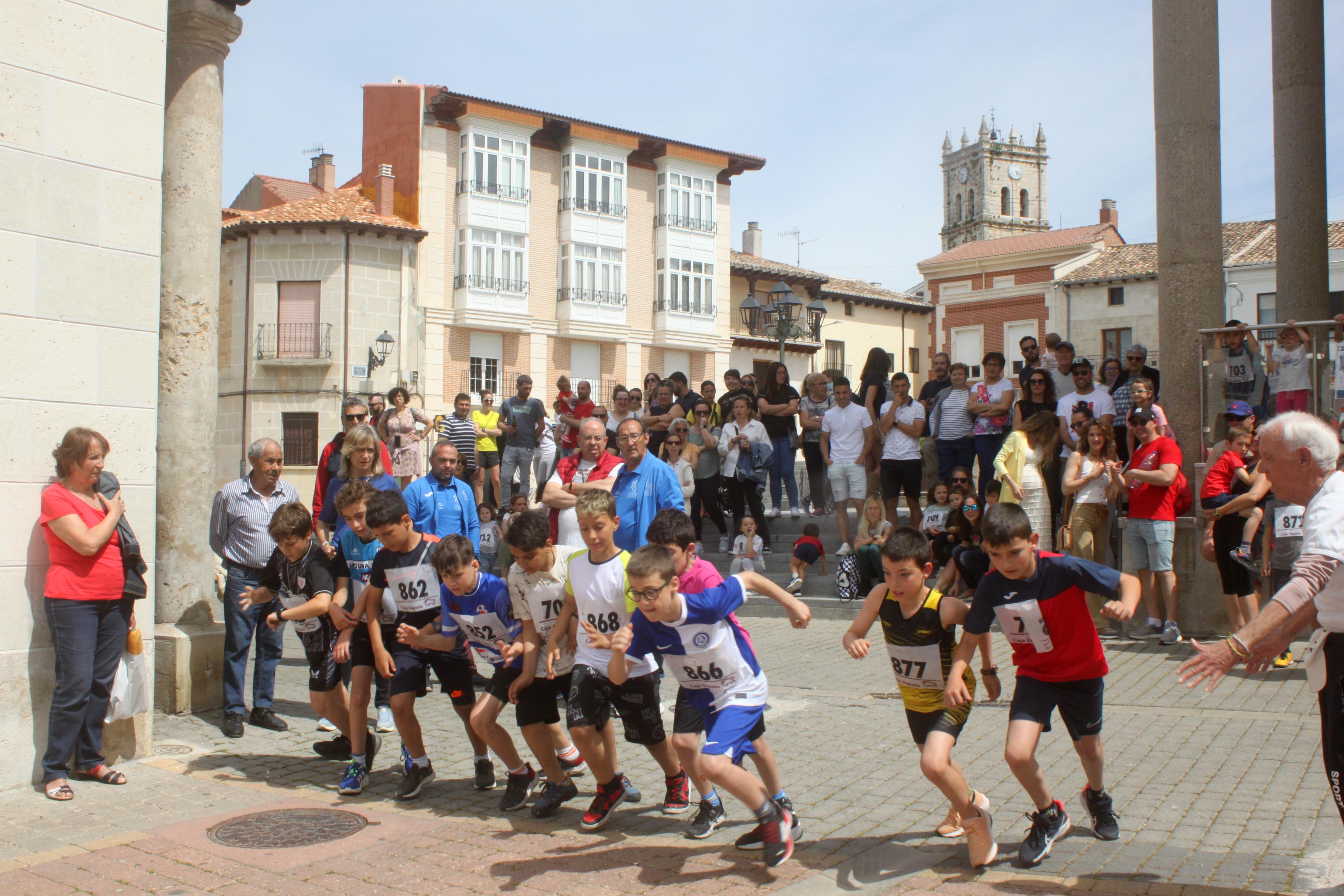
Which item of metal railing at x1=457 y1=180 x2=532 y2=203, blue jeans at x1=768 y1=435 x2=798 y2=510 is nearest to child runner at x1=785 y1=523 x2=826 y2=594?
blue jeans at x1=768 y1=435 x2=798 y2=510

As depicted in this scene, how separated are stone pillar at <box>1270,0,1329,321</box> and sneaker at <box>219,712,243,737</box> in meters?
12.1

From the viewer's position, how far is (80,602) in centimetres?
609

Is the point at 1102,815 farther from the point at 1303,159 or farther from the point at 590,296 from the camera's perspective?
the point at 590,296

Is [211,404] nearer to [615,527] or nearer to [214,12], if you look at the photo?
[214,12]

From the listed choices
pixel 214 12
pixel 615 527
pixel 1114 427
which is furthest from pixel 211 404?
pixel 1114 427

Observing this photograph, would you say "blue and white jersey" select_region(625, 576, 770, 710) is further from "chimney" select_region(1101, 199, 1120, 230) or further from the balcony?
"chimney" select_region(1101, 199, 1120, 230)

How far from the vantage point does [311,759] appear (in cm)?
680

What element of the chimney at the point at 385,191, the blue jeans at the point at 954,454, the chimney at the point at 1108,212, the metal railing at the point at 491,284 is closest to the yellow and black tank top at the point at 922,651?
the blue jeans at the point at 954,454

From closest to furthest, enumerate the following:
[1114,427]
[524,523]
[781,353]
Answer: [524,523] → [1114,427] → [781,353]

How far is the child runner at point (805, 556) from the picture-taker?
41.3ft

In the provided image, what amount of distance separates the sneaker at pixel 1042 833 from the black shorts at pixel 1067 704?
13.4 inches

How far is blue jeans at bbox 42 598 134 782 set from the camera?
602 cm

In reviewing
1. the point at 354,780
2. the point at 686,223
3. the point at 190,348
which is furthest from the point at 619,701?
the point at 686,223

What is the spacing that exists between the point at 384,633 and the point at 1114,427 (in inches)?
331
